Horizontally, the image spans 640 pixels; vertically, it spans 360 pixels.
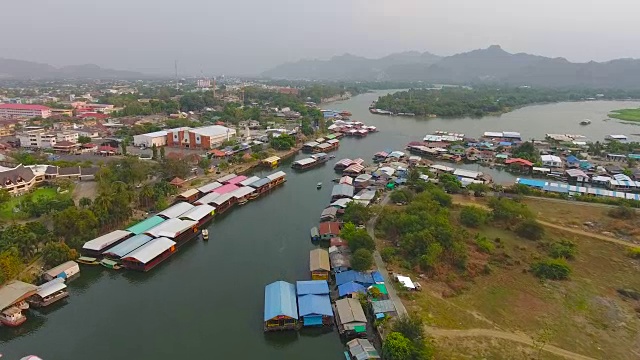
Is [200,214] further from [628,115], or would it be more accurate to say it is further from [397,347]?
[628,115]

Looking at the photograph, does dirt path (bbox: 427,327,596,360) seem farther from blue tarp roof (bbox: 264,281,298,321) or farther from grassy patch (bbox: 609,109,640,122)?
grassy patch (bbox: 609,109,640,122)

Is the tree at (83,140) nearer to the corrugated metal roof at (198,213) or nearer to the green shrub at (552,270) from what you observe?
the corrugated metal roof at (198,213)

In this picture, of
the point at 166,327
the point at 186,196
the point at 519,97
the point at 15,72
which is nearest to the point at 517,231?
the point at 166,327

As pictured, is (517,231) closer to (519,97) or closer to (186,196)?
(186,196)

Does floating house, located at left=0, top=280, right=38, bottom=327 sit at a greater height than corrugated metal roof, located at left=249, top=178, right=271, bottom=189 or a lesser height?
lesser

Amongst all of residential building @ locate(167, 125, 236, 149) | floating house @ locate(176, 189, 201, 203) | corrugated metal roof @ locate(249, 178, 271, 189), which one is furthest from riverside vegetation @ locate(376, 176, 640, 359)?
residential building @ locate(167, 125, 236, 149)
